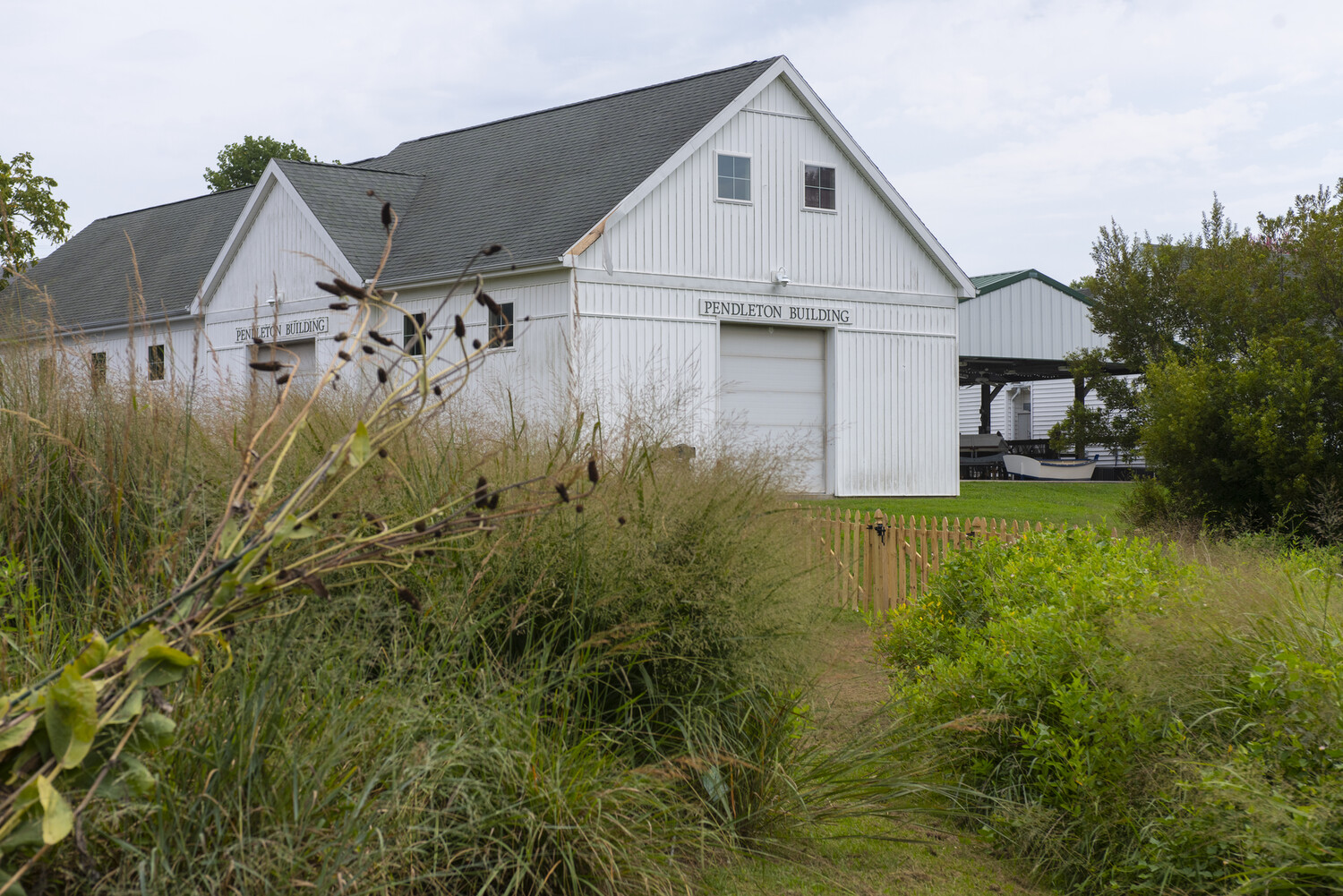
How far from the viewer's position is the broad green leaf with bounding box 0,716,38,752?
196 cm

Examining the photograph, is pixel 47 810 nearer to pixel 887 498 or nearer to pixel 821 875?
pixel 821 875

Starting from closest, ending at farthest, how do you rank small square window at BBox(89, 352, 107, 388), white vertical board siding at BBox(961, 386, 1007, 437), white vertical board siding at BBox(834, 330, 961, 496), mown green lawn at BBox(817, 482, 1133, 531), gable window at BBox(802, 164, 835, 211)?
small square window at BBox(89, 352, 107, 388)
mown green lawn at BBox(817, 482, 1133, 531)
gable window at BBox(802, 164, 835, 211)
white vertical board siding at BBox(834, 330, 961, 496)
white vertical board siding at BBox(961, 386, 1007, 437)

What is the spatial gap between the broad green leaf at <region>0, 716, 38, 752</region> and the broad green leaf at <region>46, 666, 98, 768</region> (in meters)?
0.07

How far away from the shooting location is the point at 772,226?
771 inches

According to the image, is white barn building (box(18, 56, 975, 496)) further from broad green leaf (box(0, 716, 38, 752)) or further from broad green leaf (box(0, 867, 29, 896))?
broad green leaf (box(0, 716, 38, 752))

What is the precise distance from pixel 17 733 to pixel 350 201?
68.0ft

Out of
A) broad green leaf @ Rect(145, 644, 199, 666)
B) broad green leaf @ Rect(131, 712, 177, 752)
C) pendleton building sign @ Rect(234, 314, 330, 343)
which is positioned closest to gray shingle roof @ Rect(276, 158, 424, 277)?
pendleton building sign @ Rect(234, 314, 330, 343)

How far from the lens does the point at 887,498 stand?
65.2 feet

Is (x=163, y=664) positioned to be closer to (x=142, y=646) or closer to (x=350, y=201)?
(x=142, y=646)

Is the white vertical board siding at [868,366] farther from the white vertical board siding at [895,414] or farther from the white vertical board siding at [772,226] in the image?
the white vertical board siding at [772,226]

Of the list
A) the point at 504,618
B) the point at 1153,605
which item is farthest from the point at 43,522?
the point at 1153,605

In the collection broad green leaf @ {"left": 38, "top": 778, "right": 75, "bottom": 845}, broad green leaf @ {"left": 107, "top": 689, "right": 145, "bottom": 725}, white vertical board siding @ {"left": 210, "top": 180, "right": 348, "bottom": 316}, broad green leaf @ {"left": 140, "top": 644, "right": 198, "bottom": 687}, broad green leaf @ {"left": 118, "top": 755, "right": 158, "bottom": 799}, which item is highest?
white vertical board siding @ {"left": 210, "top": 180, "right": 348, "bottom": 316}

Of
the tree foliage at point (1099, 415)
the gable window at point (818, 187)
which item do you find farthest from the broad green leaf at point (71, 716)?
the tree foliage at point (1099, 415)

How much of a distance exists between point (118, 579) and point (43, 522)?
0.80 m
